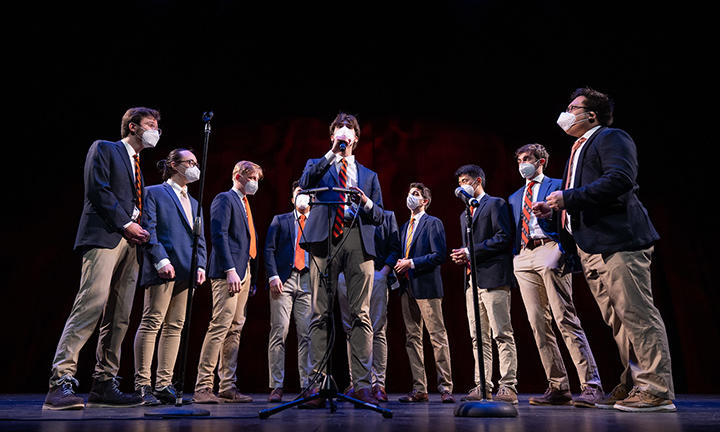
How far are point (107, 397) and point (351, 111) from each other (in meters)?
3.73

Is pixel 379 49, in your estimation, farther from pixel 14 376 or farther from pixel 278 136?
pixel 14 376

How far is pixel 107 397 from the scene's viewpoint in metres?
3.04

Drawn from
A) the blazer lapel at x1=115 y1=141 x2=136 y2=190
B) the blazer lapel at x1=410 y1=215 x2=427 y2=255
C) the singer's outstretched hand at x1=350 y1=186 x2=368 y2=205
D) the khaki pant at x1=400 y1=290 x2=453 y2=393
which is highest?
the blazer lapel at x1=115 y1=141 x2=136 y2=190

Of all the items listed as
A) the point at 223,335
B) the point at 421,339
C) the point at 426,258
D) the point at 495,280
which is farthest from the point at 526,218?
the point at 223,335

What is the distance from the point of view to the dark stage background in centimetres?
513

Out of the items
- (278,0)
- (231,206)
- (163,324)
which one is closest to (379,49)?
(278,0)

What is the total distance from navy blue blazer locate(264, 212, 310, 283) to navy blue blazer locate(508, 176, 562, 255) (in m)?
1.84

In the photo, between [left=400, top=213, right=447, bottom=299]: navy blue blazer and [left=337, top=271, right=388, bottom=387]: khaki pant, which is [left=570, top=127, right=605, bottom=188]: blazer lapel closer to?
[left=400, top=213, right=447, bottom=299]: navy blue blazer

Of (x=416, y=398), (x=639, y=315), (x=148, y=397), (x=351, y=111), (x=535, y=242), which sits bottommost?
(x=416, y=398)

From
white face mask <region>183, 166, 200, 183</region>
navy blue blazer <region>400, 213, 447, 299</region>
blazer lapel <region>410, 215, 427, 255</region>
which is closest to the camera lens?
white face mask <region>183, 166, 200, 183</region>

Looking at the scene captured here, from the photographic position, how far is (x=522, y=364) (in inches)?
209

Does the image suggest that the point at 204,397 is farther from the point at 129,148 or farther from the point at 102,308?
the point at 129,148

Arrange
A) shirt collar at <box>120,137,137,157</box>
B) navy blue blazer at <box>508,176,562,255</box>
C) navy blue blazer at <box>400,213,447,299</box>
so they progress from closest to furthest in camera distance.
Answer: shirt collar at <box>120,137,137,157</box> → navy blue blazer at <box>508,176,562,255</box> → navy blue blazer at <box>400,213,447,299</box>

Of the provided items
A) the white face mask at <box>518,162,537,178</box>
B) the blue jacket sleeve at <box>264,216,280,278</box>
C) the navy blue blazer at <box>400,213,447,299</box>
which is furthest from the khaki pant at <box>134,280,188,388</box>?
the white face mask at <box>518,162,537,178</box>
